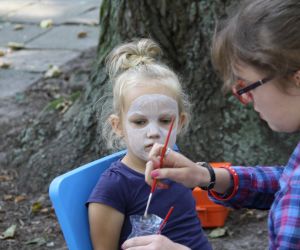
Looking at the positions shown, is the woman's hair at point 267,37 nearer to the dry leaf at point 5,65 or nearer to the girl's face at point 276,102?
the girl's face at point 276,102

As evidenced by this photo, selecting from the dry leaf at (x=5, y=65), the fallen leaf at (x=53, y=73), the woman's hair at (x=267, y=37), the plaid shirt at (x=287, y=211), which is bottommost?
the dry leaf at (x=5, y=65)

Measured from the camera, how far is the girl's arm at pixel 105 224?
2.45 meters

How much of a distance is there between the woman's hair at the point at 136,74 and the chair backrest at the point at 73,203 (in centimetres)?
27

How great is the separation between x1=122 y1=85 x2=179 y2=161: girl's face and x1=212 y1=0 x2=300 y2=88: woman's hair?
65 cm

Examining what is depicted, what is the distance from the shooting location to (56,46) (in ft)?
23.6

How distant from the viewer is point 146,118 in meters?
2.49

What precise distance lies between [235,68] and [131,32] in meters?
2.14

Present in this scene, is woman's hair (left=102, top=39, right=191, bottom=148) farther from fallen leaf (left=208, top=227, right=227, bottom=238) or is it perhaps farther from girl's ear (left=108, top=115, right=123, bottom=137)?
fallen leaf (left=208, top=227, right=227, bottom=238)

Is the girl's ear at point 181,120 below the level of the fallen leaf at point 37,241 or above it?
above

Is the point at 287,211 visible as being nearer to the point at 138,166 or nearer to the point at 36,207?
the point at 138,166

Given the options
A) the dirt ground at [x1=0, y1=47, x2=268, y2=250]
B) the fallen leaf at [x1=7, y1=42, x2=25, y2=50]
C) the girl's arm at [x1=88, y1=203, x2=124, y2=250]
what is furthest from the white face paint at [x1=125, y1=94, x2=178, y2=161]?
the fallen leaf at [x1=7, y1=42, x2=25, y2=50]

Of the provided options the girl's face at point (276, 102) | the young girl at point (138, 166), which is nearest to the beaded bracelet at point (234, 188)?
the young girl at point (138, 166)

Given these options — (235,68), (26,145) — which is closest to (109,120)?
(235,68)

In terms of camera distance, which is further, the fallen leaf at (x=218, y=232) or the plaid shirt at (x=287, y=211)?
the fallen leaf at (x=218, y=232)
